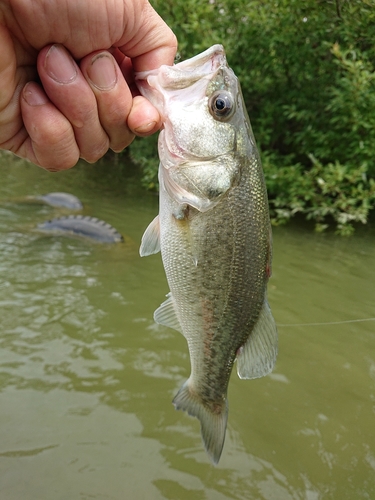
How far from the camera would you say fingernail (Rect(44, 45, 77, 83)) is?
160cm

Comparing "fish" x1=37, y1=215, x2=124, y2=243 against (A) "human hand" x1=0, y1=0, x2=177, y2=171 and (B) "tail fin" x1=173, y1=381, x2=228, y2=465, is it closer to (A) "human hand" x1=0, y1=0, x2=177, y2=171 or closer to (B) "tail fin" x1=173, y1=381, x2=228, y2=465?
(B) "tail fin" x1=173, y1=381, x2=228, y2=465

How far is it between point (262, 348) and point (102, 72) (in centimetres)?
141

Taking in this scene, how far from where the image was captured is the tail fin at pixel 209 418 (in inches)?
85.0

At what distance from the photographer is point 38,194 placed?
1102 cm

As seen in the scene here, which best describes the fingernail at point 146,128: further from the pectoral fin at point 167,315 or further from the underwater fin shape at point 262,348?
the underwater fin shape at point 262,348

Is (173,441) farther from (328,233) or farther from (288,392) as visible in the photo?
(328,233)

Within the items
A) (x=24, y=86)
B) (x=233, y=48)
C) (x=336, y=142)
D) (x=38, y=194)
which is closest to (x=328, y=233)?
(x=336, y=142)

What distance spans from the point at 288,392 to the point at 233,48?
8098 millimetres

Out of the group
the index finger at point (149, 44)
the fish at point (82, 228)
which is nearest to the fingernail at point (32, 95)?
the index finger at point (149, 44)

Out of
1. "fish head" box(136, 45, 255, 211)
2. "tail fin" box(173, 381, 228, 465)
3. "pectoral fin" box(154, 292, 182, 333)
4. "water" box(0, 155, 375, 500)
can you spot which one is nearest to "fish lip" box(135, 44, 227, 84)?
"fish head" box(136, 45, 255, 211)

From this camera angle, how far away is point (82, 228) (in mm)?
7816

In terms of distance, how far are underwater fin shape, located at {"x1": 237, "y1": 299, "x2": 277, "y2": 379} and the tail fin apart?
303 mm

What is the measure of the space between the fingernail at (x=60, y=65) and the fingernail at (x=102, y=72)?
0.24ft

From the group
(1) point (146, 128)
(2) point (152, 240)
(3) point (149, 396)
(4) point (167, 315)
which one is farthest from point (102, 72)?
(3) point (149, 396)
